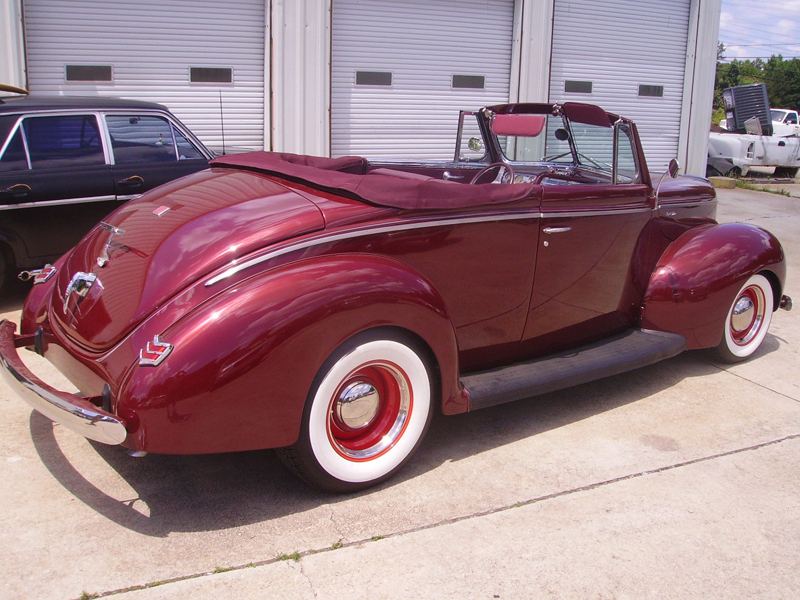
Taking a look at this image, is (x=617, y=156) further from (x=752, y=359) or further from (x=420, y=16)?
(x=420, y=16)

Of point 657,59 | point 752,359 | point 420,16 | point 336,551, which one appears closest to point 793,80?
point 657,59

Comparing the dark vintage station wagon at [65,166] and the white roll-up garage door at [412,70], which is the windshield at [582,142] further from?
the white roll-up garage door at [412,70]

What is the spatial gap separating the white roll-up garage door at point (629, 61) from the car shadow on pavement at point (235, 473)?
8510 mm

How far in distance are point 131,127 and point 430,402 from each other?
4.03 metres

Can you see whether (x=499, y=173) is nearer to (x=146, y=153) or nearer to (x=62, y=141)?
(x=146, y=153)

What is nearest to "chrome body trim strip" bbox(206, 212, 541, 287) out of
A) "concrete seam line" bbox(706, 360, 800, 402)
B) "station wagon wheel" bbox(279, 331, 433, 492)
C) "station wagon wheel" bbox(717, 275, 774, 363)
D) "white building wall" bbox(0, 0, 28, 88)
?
"station wagon wheel" bbox(279, 331, 433, 492)

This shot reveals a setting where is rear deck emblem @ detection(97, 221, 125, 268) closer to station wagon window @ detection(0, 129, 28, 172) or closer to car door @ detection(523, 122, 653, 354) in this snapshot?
car door @ detection(523, 122, 653, 354)

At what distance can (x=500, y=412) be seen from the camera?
3998mm

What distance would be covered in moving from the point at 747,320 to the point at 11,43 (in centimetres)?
778

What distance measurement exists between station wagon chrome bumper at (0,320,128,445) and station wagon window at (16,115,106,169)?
9.91ft

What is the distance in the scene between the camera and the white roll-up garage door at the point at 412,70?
392 inches

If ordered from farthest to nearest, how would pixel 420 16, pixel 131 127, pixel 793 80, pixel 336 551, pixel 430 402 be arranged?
pixel 793 80, pixel 420 16, pixel 131 127, pixel 430 402, pixel 336 551

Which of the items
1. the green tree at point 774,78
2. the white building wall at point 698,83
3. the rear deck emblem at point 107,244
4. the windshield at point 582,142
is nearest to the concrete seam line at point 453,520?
the rear deck emblem at point 107,244

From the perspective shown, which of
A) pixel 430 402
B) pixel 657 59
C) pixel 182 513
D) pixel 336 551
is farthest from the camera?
pixel 657 59
